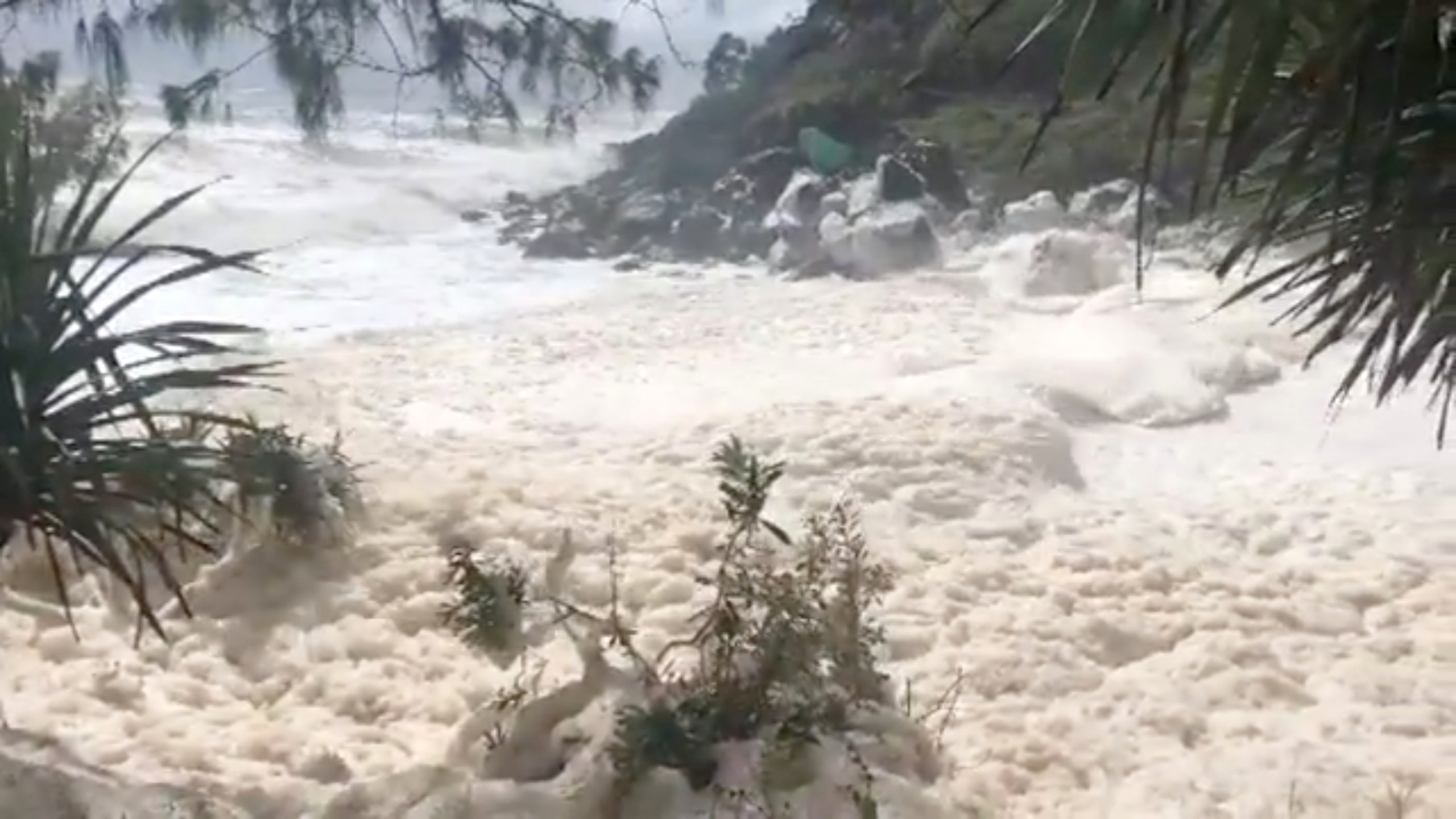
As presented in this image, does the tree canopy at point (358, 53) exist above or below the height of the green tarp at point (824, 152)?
above

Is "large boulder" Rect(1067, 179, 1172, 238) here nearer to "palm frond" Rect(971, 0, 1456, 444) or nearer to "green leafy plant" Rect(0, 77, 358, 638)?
"palm frond" Rect(971, 0, 1456, 444)

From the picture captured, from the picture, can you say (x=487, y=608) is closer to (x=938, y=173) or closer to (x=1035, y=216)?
(x=1035, y=216)

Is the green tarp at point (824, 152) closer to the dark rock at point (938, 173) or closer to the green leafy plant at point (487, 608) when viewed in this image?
the dark rock at point (938, 173)

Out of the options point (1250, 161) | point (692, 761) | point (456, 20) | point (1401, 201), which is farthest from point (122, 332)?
point (1401, 201)

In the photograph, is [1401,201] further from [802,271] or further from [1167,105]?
[802,271]

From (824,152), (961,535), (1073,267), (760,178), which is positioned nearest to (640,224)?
(760,178)

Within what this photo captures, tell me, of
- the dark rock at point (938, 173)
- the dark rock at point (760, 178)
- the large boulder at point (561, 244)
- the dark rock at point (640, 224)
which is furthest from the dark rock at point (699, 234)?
the dark rock at point (938, 173)

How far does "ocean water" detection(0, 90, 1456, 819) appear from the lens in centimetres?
375


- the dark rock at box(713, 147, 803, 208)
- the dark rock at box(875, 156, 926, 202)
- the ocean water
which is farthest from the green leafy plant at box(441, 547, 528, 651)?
the dark rock at box(713, 147, 803, 208)

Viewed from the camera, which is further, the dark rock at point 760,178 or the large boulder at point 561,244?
the dark rock at point 760,178

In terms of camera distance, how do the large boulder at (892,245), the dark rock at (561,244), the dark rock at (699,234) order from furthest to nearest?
the dark rock at (561,244)
the dark rock at (699,234)
the large boulder at (892,245)

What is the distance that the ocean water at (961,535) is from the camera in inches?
147

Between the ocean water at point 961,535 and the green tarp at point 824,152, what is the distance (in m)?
4.94

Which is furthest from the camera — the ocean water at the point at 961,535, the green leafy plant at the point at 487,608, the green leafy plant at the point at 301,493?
the green leafy plant at the point at 301,493
